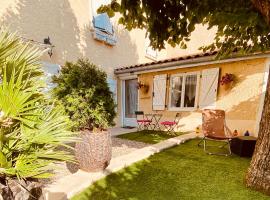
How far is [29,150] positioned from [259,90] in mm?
6931

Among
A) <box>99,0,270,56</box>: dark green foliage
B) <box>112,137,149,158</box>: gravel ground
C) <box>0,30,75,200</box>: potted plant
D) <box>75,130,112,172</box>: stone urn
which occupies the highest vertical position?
<box>99,0,270,56</box>: dark green foliage

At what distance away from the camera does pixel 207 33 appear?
38.9ft

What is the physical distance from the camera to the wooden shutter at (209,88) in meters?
7.04

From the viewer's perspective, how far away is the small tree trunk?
9.24 ft

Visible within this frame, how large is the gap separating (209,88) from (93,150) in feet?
17.9

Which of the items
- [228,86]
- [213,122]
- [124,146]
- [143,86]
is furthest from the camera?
[143,86]

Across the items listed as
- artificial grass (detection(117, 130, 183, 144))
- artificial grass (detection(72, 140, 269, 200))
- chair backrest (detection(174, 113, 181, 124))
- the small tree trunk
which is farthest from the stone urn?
chair backrest (detection(174, 113, 181, 124))

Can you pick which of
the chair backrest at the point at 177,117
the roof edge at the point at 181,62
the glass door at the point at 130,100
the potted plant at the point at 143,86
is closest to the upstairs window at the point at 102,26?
the roof edge at the point at 181,62

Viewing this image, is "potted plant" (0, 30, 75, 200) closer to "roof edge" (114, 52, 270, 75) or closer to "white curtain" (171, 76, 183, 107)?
"roof edge" (114, 52, 270, 75)

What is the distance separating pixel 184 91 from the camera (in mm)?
8039

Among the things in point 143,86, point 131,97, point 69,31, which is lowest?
point 131,97

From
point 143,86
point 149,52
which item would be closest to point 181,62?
point 143,86

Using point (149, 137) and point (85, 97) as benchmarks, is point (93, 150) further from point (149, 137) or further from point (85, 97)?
point (149, 137)

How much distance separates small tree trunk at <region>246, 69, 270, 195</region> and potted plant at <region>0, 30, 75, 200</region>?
282 centimetres
